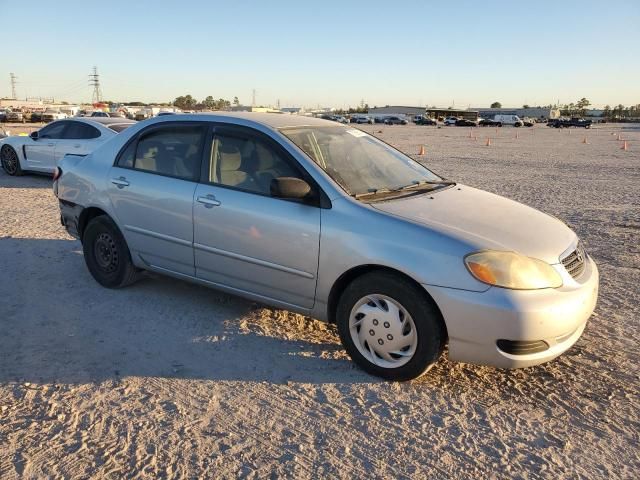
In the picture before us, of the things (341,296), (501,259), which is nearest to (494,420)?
(501,259)

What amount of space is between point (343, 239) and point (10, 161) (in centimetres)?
1112

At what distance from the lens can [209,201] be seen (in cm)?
412

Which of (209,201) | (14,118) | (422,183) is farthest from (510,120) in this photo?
(209,201)

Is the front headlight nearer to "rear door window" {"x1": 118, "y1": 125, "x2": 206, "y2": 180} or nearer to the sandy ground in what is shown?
the sandy ground

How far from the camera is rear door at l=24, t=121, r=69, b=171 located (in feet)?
36.6

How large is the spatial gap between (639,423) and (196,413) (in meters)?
2.49

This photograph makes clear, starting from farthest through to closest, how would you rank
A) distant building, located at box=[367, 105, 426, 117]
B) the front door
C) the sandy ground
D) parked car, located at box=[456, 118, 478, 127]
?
distant building, located at box=[367, 105, 426, 117] < parked car, located at box=[456, 118, 478, 127] < the front door < the sandy ground

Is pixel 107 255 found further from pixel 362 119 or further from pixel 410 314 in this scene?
pixel 362 119

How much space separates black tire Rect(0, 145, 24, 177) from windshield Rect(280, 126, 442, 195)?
392 inches

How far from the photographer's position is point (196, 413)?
3.07 meters

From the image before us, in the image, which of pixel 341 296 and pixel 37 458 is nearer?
pixel 37 458

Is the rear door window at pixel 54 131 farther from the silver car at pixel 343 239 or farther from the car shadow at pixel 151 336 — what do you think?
the silver car at pixel 343 239

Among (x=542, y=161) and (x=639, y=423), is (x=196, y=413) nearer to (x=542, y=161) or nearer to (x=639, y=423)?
(x=639, y=423)

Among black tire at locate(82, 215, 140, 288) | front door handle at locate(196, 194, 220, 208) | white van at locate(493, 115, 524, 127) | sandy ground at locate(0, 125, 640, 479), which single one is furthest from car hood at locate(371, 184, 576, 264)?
white van at locate(493, 115, 524, 127)
